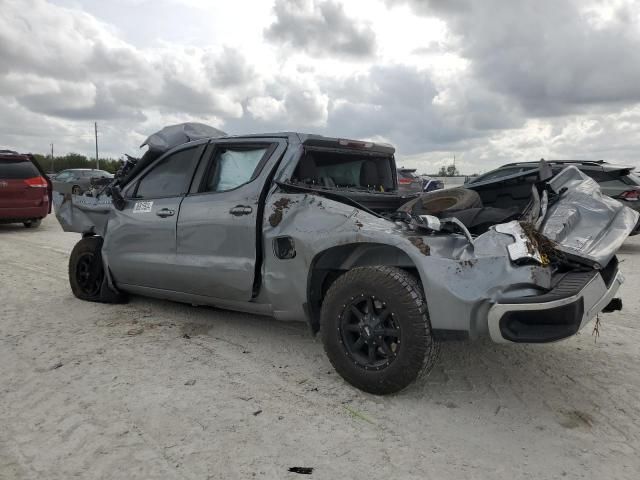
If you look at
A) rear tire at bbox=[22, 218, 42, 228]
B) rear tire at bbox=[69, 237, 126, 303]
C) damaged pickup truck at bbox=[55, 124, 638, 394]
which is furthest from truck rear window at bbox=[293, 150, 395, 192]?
rear tire at bbox=[22, 218, 42, 228]

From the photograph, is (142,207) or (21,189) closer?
(142,207)

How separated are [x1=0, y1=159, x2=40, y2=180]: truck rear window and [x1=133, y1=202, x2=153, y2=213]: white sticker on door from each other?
820cm

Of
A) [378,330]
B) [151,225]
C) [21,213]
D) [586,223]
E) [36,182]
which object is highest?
[36,182]

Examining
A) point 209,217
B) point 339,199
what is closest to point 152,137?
point 209,217

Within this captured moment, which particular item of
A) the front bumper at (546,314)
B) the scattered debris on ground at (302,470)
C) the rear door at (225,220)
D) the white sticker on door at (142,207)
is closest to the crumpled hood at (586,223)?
the front bumper at (546,314)

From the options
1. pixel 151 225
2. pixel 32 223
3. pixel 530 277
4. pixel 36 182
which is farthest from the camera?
pixel 32 223

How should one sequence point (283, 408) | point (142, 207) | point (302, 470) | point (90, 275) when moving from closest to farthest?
point (302, 470) → point (283, 408) → point (142, 207) → point (90, 275)

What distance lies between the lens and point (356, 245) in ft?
11.3

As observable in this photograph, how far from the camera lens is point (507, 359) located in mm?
3824

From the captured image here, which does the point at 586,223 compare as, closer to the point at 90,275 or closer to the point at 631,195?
the point at 90,275

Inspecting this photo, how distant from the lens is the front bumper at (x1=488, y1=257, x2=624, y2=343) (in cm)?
265

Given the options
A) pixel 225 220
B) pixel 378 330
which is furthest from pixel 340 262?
pixel 225 220

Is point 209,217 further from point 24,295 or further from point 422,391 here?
point 24,295

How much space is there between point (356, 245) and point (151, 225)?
2.13 m
